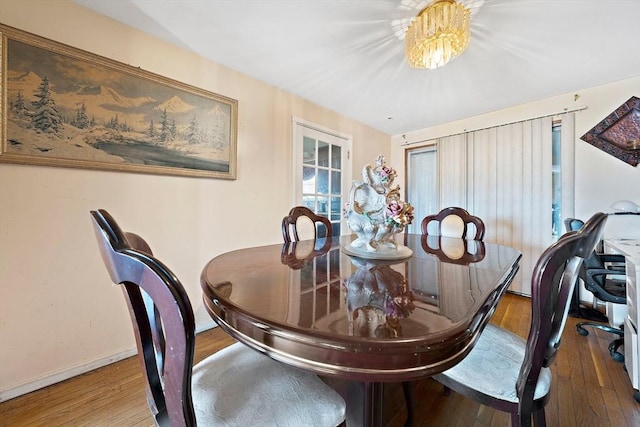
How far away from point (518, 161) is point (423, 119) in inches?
48.2

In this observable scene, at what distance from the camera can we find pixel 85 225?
1.57 meters

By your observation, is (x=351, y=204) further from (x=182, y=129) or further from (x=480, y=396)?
(x=182, y=129)

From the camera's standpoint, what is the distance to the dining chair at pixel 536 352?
2.02ft

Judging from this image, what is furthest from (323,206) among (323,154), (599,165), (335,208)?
(599,165)

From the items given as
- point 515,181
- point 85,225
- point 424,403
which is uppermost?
point 515,181

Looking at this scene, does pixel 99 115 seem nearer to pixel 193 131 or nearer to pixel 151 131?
pixel 151 131

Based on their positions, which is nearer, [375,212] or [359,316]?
[359,316]

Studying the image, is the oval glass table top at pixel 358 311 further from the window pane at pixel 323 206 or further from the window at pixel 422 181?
the window at pixel 422 181

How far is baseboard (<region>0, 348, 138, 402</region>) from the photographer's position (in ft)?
4.36

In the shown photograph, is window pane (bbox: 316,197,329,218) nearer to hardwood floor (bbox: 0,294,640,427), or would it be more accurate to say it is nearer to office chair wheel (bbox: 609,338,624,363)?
hardwood floor (bbox: 0,294,640,427)

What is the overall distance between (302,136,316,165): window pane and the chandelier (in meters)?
1.47

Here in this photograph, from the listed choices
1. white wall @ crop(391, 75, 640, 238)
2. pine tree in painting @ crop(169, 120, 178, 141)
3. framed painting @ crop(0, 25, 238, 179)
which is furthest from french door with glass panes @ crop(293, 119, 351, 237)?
white wall @ crop(391, 75, 640, 238)

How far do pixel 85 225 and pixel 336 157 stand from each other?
8.37 feet

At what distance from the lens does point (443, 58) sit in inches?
62.6
